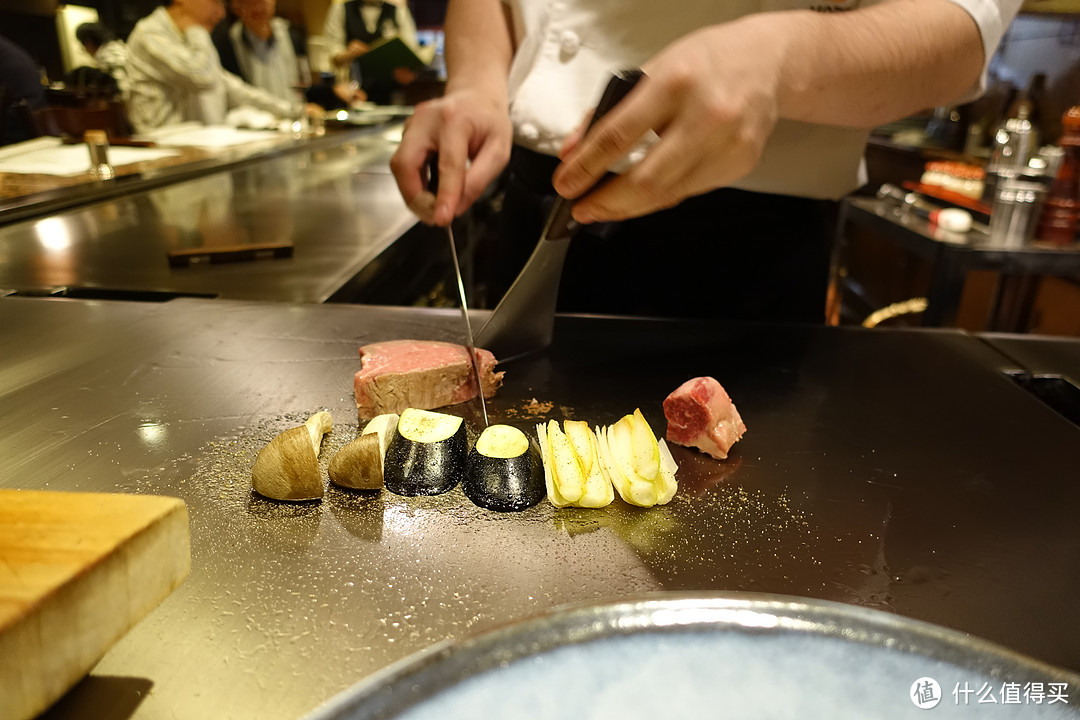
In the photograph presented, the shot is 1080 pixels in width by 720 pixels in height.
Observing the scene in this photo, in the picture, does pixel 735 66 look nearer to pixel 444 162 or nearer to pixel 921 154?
pixel 444 162

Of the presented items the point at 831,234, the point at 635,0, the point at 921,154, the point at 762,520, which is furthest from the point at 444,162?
the point at 921,154

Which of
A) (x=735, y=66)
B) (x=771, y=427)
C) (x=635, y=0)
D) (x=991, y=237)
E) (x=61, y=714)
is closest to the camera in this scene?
(x=61, y=714)

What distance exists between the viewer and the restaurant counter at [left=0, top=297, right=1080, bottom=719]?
2.30 feet

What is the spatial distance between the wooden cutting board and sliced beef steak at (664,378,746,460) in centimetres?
71

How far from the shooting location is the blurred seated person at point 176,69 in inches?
200

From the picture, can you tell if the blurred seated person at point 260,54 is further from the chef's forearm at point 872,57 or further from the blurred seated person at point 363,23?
the chef's forearm at point 872,57

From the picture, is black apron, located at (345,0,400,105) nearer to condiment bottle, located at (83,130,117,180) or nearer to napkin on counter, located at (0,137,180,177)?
napkin on counter, located at (0,137,180,177)

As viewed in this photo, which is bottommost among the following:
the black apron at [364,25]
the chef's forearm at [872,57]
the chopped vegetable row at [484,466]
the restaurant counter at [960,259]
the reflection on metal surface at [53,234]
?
the restaurant counter at [960,259]

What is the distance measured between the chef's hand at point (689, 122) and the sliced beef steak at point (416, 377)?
0.35 meters

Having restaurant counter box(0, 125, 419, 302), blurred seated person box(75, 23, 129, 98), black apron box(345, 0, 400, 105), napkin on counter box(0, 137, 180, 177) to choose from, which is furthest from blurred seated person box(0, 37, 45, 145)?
black apron box(345, 0, 400, 105)

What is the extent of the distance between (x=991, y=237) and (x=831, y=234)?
74.3 inches

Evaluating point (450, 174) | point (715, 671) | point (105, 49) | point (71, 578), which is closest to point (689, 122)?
point (450, 174)

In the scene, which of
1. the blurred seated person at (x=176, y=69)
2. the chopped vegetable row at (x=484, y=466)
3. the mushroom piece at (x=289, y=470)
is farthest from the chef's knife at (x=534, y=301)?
the blurred seated person at (x=176, y=69)

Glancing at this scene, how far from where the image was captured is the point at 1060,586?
2.65ft
